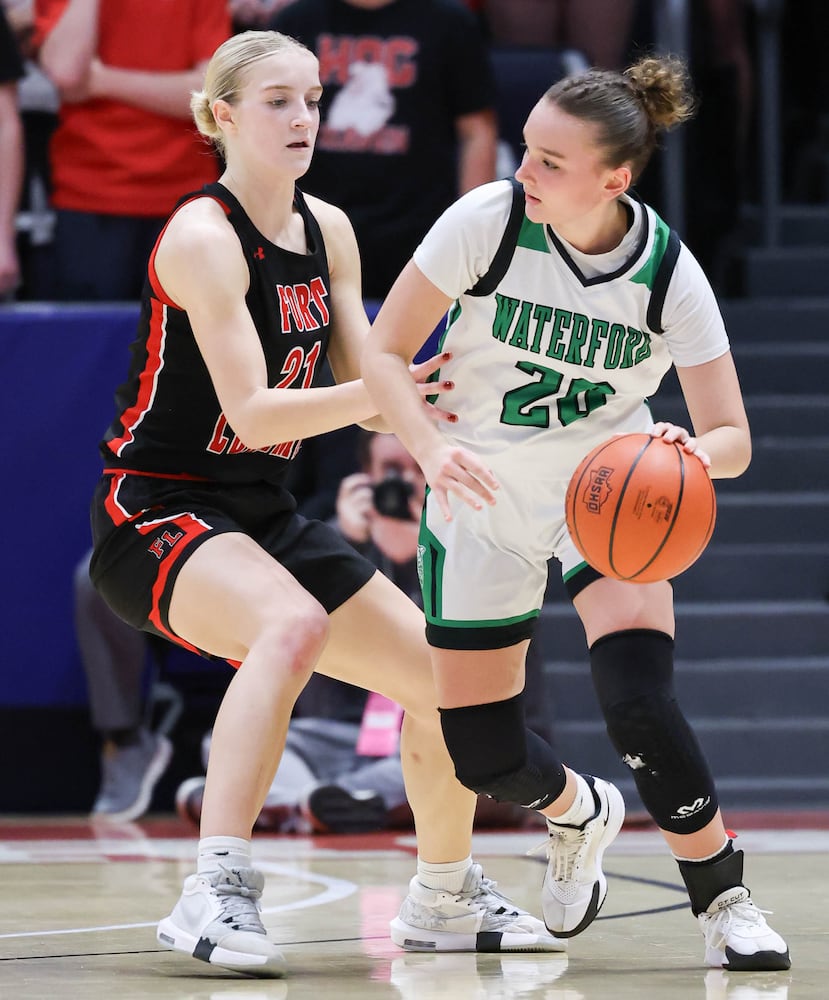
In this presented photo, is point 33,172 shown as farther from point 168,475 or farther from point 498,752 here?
point 498,752

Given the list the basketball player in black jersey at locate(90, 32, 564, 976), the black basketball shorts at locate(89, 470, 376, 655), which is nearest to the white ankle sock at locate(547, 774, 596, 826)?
the basketball player in black jersey at locate(90, 32, 564, 976)

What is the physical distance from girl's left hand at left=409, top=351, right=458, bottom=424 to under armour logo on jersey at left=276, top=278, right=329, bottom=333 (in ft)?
1.03

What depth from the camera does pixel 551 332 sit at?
333 centimetres

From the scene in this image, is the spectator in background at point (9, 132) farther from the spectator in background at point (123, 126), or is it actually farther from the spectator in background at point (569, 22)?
the spectator in background at point (569, 22)

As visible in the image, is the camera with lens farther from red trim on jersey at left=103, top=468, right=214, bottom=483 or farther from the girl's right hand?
the girl's right hand

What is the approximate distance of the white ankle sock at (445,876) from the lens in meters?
3.64

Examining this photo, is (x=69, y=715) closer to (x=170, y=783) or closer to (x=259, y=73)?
(x=170, y=783)

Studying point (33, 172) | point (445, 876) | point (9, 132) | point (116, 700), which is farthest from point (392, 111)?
point (445, 876)

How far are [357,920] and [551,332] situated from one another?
1466 mm

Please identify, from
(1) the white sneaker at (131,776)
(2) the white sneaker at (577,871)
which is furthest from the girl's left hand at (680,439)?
(1) the white sneaker at (131,776)

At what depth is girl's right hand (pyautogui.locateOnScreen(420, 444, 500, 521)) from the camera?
9.88 feet

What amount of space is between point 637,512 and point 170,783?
349 cm

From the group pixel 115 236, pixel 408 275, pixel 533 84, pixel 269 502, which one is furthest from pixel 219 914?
pixel 533 84

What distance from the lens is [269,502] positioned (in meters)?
3.60
